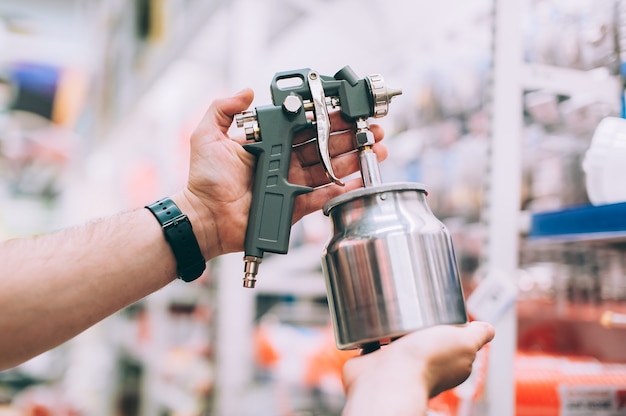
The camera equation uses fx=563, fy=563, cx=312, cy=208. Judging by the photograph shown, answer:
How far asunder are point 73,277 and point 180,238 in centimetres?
20

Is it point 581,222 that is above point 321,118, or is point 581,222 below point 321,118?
below

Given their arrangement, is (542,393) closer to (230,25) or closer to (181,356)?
(230,25)

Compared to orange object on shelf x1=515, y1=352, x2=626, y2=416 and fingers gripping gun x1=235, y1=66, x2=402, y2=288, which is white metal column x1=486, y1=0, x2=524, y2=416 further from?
fingers gripping gun x1=235, y1=66, x2=402, y2=288

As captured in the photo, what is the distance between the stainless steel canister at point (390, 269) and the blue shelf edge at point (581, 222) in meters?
0.32

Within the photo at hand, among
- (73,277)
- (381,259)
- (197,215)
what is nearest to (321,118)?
(381,259)

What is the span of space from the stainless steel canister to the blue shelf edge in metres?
0.32

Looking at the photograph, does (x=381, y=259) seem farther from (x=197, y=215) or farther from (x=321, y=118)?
(x=197, y=215)

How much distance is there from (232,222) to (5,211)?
613 centimetres

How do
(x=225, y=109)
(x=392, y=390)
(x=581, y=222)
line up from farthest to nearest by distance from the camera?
(x=225, y=109), (x=581, y=222), (x=392, y=390)

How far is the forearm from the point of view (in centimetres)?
97

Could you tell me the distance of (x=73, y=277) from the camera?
996 millimetres

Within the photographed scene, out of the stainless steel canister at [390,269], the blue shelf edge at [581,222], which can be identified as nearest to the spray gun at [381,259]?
the stainless steel canister at [390,269]

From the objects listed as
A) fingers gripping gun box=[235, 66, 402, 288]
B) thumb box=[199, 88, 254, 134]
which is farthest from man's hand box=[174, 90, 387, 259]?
fingers gripping gun box=[235, 66, 402, 288]

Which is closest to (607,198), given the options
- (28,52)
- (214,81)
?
(214,81)
